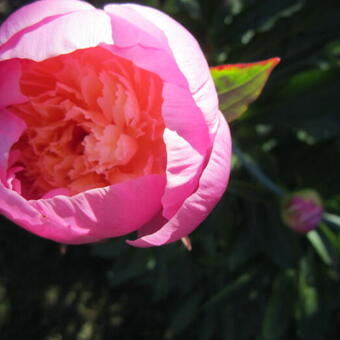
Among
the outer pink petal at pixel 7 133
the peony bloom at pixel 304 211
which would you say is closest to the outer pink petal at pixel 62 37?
the outer pink petal at pixel 7 133

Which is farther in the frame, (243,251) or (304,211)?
(243,251)

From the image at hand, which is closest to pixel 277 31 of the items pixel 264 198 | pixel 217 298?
pixel 264 198

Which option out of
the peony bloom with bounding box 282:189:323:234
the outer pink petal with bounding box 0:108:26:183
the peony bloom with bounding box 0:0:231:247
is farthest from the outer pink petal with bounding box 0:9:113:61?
the peony bloom with bounding box 282:189:323:234

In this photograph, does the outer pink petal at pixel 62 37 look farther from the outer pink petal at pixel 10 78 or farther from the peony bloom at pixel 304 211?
the peony bloom at pixel 304 211

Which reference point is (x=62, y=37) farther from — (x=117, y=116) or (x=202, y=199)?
(x=202, y=199)

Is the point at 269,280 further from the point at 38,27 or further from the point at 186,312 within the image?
the point at 38,27

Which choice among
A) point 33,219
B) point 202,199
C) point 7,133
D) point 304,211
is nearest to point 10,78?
point 7,133
